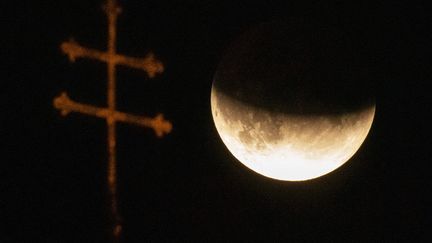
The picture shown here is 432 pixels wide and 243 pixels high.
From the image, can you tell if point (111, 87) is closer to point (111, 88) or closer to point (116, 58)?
point (111, 88)

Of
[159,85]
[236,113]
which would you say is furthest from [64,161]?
[236,113]

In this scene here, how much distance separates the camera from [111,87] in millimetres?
3355

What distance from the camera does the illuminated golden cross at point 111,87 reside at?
317 centimetres

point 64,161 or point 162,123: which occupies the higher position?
point 64,161

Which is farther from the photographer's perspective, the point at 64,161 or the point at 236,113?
the point at 64,161

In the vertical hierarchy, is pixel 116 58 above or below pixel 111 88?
above

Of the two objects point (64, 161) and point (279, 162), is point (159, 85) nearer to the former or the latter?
point (64, 161)

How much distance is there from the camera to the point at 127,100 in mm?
4043

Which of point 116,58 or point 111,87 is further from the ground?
point 116,58

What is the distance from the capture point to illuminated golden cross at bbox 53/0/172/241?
10.4 ft

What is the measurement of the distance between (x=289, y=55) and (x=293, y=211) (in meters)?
2.06

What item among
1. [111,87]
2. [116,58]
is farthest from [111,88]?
[116,58]

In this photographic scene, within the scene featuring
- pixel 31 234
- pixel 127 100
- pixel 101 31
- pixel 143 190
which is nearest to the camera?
pixel 101 31

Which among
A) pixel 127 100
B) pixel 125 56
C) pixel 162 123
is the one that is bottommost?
pixel 162 123
